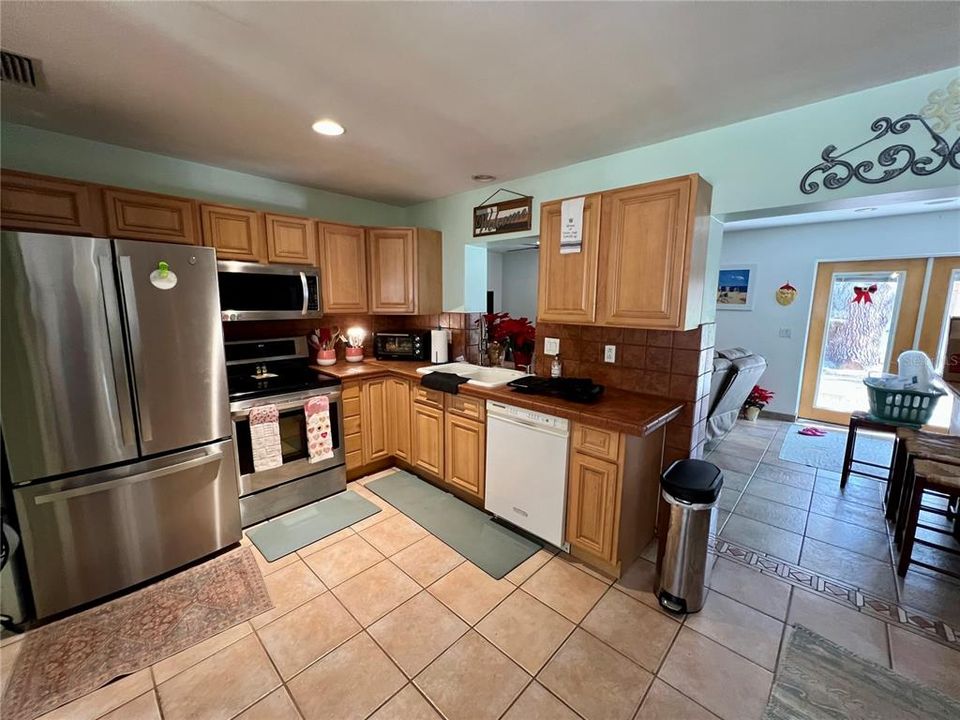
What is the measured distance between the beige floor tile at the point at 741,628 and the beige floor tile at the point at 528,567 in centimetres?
77

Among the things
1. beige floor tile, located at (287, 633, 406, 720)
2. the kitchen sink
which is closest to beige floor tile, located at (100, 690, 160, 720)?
beige floor tile, located at (287, 633, 406, 720)

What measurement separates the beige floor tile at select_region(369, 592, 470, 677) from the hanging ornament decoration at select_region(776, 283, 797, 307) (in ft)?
17.3

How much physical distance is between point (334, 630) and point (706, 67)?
295 centimetres

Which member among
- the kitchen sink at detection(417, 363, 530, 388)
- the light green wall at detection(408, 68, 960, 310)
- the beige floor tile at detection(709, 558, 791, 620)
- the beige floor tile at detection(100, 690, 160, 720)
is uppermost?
the light green wall at detection(408, 68, 960, 310)

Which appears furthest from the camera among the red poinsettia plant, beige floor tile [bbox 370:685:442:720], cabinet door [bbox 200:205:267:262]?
the red poinsettia plant

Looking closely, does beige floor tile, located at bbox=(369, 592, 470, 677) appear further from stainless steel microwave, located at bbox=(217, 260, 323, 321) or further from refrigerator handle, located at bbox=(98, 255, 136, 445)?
stainless steel microwave, located at bbox=(217, 260, 323, 321)

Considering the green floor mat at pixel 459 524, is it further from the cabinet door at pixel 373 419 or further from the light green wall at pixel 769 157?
the light green wall at pixel 769 157

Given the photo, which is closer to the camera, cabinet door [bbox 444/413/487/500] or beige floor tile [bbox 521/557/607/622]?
beige floor tile [bbox 521/557/607/622]

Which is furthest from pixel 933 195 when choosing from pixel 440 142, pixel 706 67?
pixel 440 142

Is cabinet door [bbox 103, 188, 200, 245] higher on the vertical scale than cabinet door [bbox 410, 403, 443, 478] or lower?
higher

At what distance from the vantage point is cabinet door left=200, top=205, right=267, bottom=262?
2.53m

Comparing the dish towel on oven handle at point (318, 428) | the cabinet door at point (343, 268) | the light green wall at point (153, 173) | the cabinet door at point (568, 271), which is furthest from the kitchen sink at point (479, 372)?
the light green wall at point (153, 173)

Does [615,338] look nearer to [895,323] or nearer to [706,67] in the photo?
[706,67]

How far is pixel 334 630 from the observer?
1.79 m
